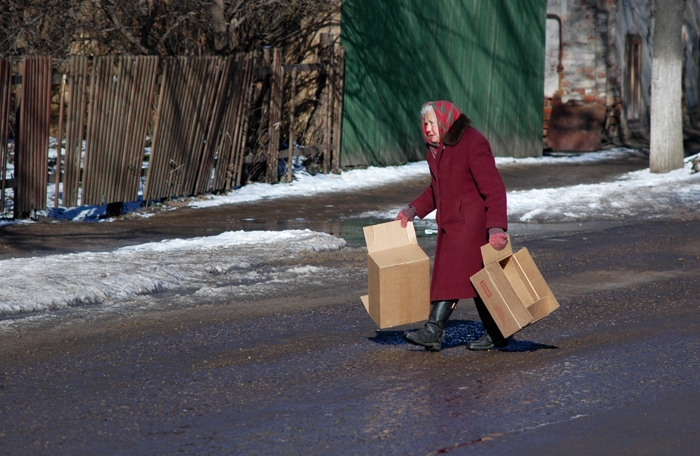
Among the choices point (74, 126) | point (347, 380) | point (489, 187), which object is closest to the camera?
point (347, 380)

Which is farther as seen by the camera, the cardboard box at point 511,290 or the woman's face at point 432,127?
the woman's face at point 432,127

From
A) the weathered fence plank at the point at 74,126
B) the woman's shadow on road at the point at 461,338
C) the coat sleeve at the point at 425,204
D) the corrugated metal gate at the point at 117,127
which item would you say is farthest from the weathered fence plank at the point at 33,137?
the coat sleeve at the point at 425,204

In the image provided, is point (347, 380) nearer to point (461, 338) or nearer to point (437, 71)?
point (461, 338)

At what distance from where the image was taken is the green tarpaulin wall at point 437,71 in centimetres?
1558

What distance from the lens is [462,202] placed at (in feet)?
16.4

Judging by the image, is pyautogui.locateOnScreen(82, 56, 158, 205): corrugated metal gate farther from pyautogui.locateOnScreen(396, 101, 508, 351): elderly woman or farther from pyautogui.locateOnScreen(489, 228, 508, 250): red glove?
pyautogui.locateOnScreen(489, 228, 508, 250): red glove

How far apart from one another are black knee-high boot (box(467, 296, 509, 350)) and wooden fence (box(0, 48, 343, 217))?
611 centimetres

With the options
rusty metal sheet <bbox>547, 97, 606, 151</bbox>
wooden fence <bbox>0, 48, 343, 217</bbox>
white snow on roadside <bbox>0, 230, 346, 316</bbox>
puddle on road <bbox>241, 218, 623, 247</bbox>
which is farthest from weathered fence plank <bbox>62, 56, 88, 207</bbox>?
rusty metal sheet <bbox>547, 97, 606, 151</bbox>

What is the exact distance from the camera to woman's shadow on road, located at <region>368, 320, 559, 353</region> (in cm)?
524

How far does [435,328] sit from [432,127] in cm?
121

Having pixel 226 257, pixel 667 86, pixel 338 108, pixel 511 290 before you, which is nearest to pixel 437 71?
pixel 338 108

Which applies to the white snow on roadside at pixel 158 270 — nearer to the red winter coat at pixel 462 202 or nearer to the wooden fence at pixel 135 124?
the wooden fence at pixel 135 124

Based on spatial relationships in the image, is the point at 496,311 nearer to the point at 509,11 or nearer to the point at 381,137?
the point at 381,137

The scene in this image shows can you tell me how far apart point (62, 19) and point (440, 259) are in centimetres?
959
